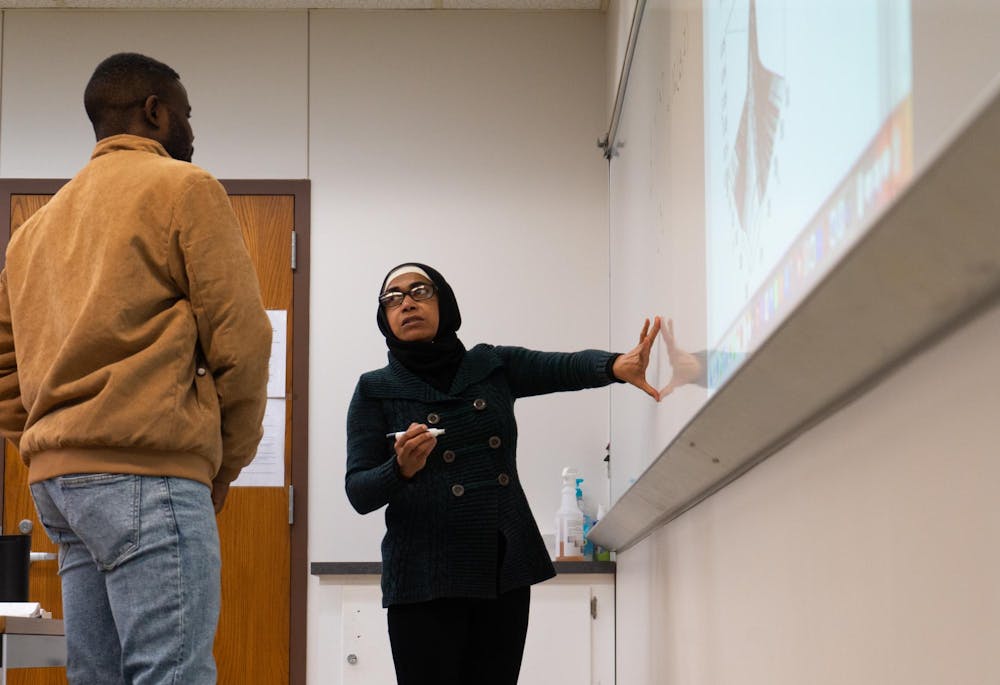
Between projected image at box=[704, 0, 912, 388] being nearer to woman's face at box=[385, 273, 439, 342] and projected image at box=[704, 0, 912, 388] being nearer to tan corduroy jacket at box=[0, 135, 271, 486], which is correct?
tan corduroy jacket at box=[0, 135, 271, 486]

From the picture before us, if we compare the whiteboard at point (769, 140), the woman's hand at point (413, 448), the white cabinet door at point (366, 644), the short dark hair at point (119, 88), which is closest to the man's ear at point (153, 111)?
the short dark hair at point (119, 88)

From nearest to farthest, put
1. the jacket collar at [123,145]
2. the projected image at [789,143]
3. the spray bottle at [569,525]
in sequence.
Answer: the projected image at [789,143] < the jacket collar at [123,145] < the spray bottle at [569,525]

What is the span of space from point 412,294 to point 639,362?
1.86 feet

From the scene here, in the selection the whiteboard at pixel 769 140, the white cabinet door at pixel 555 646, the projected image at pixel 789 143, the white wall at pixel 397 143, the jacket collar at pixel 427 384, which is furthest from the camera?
the white wall at pixel 397 143

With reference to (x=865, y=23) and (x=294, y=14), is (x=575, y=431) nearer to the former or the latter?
(x=294, y=14)

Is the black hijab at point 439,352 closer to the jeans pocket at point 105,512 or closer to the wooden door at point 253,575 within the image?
the jeans pocket at point 105,512

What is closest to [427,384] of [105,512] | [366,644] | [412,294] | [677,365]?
[412,294]

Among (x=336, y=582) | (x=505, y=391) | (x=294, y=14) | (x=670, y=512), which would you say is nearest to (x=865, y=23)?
(x=670, y=512)

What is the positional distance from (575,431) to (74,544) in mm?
2735

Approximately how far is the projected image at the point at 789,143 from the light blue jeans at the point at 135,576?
825 millimetres

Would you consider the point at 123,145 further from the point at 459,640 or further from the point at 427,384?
the point at 459,640

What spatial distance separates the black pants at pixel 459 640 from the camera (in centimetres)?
247

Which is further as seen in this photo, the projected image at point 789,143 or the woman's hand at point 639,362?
the woman's hand at point 639,362

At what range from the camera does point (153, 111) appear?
2.11 metres
